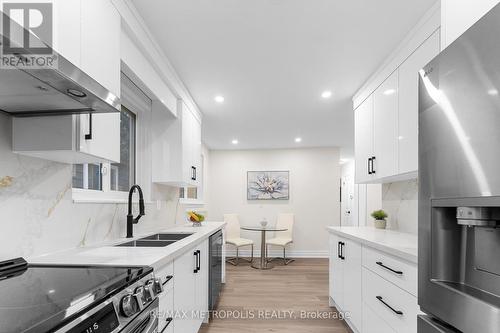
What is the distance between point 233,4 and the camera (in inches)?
67.8

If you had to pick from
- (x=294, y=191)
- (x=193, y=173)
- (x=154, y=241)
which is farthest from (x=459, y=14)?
(x=294, y=191)

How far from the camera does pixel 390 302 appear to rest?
5.73 feet

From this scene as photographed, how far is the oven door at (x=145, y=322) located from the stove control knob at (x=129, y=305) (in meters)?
0.05

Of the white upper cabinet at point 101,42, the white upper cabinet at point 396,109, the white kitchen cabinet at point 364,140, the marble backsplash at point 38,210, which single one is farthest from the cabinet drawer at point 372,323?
the white upper cabinet at point 101,42

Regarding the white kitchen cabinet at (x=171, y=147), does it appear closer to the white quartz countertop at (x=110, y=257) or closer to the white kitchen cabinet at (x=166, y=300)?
the white quartz countertop at (x=110, y=257)

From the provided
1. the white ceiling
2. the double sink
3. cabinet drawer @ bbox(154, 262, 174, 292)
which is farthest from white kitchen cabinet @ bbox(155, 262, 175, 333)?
the white ceiling

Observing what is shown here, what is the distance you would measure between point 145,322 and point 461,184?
3.76ft

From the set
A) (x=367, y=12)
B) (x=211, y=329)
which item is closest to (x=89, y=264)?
(x=211, y=329)

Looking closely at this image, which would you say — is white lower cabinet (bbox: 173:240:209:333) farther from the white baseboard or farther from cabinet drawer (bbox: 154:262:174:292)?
the white baseboard

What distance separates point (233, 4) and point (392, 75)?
141 centimetres

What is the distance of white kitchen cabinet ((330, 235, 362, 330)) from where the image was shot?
2318 mm

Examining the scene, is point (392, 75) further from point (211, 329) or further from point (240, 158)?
point (240, 158)

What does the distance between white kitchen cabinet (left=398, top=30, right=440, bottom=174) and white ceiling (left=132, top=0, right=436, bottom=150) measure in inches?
8.0

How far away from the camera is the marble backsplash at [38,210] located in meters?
1.20
